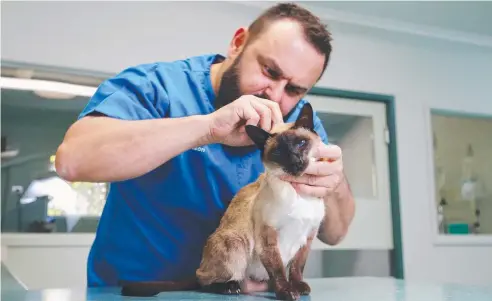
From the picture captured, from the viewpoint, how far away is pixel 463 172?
336cm

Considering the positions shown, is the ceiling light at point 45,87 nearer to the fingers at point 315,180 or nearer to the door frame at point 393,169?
the door frame at point 393,169

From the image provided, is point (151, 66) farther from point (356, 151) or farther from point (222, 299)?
point (356, 151)

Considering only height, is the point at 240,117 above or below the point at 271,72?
below

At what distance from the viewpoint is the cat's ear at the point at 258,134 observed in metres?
0.84

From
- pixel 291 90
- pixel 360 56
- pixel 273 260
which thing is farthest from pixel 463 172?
pixel 273 260

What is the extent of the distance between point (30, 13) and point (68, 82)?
0.36 metres

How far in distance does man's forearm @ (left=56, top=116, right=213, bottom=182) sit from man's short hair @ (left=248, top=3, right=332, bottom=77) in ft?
1.20

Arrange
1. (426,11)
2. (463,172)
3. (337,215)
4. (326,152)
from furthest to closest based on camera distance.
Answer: (463,172)
(426,11)
(337,215)
(326,152)

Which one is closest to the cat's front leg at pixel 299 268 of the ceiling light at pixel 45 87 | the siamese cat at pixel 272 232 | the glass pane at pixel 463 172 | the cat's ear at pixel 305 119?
the siamese cat at pixel 272 232

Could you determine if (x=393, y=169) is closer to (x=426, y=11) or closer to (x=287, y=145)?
(x=426, y=11)

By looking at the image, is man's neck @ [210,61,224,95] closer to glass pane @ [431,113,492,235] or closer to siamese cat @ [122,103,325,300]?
siamese cat @ [122,103,325,300]

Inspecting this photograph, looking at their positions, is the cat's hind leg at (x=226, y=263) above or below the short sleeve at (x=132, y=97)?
below

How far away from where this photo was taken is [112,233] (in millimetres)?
1154

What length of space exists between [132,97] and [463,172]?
2935mm
